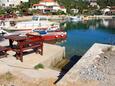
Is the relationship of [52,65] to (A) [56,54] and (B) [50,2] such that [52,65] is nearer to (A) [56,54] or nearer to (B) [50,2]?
(A) [56,54]

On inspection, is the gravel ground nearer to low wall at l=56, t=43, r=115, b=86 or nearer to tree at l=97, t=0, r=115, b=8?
low wall at l=56, t=43, r=115, b=86

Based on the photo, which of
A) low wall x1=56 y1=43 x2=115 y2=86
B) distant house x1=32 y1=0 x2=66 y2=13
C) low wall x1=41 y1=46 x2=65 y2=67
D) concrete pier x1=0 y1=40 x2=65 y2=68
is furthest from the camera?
distant house x1=32 y1=0 x2=66 y2=13

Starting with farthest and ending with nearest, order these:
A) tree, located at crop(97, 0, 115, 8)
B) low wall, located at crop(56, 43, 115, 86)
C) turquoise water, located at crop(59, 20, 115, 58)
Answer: tree, located at crop(97, 0, 115, 8) → turquoise water, located at crop(59, 20, 115, 58) → low wall, located at crop(56, 43, 115, 86)

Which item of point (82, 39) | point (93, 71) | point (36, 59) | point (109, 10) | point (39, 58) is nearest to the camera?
point (93, 71)

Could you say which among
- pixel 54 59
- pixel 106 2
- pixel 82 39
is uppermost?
pixel 106 2

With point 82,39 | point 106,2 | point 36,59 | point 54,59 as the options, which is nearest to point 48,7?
point 106,2

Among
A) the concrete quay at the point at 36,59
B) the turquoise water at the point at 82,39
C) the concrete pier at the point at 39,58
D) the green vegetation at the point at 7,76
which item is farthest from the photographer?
the turquoise water at the point at 82,39

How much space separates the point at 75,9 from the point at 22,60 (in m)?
88.8

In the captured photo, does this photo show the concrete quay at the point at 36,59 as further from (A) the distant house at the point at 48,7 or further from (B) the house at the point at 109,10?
(B) the house at the point at 109,10

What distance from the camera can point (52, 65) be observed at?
18.6 metres

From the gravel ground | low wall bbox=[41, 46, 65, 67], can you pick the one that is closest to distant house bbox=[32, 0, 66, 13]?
low wall bbox=[41, 46, 65, 67]

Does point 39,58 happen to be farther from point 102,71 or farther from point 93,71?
point 102,71

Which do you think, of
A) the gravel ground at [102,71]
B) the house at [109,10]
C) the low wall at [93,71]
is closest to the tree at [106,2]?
the house at [109,10]

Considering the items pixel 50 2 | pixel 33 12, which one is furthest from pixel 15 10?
pixel 50 2
